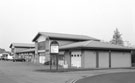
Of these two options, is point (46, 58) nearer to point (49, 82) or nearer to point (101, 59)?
point (101, 59)

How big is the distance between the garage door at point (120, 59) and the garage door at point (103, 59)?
3.70 feet

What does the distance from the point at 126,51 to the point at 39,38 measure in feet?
72.6

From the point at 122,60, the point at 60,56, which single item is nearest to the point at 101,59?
the point at 122,60

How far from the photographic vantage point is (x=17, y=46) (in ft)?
296

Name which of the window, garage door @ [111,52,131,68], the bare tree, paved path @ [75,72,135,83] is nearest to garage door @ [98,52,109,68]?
garage door @ [111,52,131,68]

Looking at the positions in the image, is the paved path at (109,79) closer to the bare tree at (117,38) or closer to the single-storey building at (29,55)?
the single-storey building at (29,55)

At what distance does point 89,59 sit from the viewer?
36.2 meters

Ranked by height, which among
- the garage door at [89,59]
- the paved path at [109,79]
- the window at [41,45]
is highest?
the window at [41,45]

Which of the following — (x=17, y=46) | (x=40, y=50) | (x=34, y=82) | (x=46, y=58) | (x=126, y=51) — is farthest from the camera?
(x=17, y=46)

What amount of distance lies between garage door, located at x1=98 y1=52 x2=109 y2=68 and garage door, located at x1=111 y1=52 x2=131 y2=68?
1.13 metres

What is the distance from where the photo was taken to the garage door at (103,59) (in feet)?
123

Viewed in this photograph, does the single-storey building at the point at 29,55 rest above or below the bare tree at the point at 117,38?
below

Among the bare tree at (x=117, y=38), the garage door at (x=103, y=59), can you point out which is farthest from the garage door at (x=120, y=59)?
the bare tree at (x=117, y=38)

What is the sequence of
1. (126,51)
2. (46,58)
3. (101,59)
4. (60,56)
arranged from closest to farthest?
1. (101,59)
2. (126,51)
3. (60,56)
4. (46,58)
